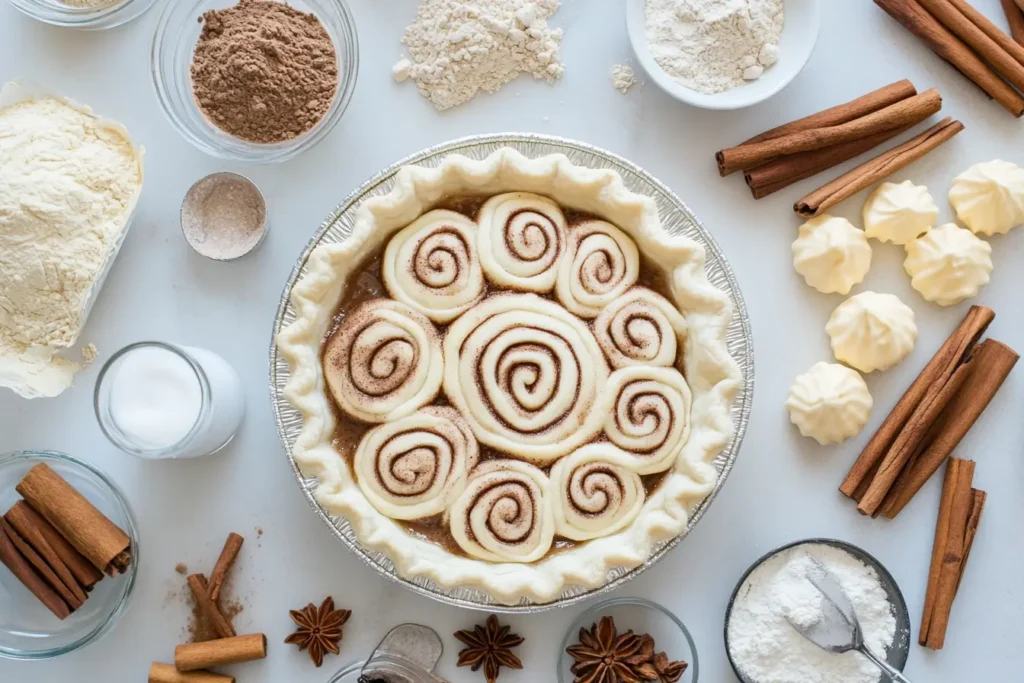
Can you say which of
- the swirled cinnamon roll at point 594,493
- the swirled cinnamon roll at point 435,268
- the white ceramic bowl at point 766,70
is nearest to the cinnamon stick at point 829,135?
the white ceramic bowl at point 766,70

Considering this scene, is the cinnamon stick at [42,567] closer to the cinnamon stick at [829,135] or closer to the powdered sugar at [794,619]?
the powdered sugar at [794,619]

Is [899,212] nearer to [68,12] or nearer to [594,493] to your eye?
[594,493]

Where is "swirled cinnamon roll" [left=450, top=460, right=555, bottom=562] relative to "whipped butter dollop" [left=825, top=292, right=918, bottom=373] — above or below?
below

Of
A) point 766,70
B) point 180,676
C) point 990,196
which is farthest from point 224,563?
point 990,196

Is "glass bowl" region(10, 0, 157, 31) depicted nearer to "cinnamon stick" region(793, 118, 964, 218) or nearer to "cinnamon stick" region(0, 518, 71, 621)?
"cinnamon stick" region(0, 518, 71, 621)

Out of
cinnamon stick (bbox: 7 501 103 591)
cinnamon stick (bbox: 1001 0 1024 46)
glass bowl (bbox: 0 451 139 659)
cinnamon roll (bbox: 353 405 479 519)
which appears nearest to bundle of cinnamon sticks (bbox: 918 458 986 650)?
cinnamon stick (bbox: 1001 0 1024 46)

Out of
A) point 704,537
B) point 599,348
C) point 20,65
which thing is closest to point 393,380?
point 599,348
